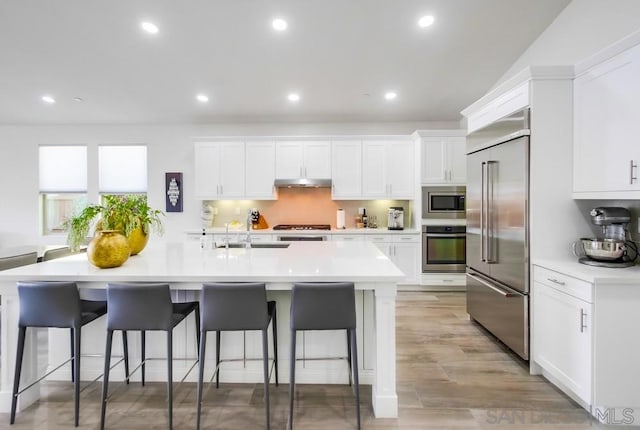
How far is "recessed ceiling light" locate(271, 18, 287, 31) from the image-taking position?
3.65m

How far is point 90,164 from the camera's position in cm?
591

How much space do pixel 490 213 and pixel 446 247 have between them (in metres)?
→ 1.89

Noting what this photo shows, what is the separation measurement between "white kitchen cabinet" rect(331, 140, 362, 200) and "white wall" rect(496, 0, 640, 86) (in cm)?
253

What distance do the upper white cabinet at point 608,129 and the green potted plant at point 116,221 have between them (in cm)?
323

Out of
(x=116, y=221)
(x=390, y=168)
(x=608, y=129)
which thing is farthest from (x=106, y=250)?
(x=390, y=168)

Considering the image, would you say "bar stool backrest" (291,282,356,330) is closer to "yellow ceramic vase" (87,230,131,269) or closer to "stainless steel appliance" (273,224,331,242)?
"yellow ceramic vase" (87,230,131,269)

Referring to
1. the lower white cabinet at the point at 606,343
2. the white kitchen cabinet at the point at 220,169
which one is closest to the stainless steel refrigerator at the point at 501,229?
the lower white cabinet at the point at 606,343

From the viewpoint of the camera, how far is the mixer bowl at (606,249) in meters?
2.28

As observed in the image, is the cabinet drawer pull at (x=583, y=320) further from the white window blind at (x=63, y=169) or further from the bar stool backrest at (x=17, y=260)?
the white window blind at (x=63, y=169)

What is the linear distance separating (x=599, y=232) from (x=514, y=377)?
52.7 inches

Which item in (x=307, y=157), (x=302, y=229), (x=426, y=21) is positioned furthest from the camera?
(x=307, y=157)

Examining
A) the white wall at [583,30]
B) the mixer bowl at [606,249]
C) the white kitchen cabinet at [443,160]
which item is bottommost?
the mixer bowl at [606,249]

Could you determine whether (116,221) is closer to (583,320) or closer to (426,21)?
(583,320)

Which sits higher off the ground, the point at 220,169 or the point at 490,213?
the point at 220,169
